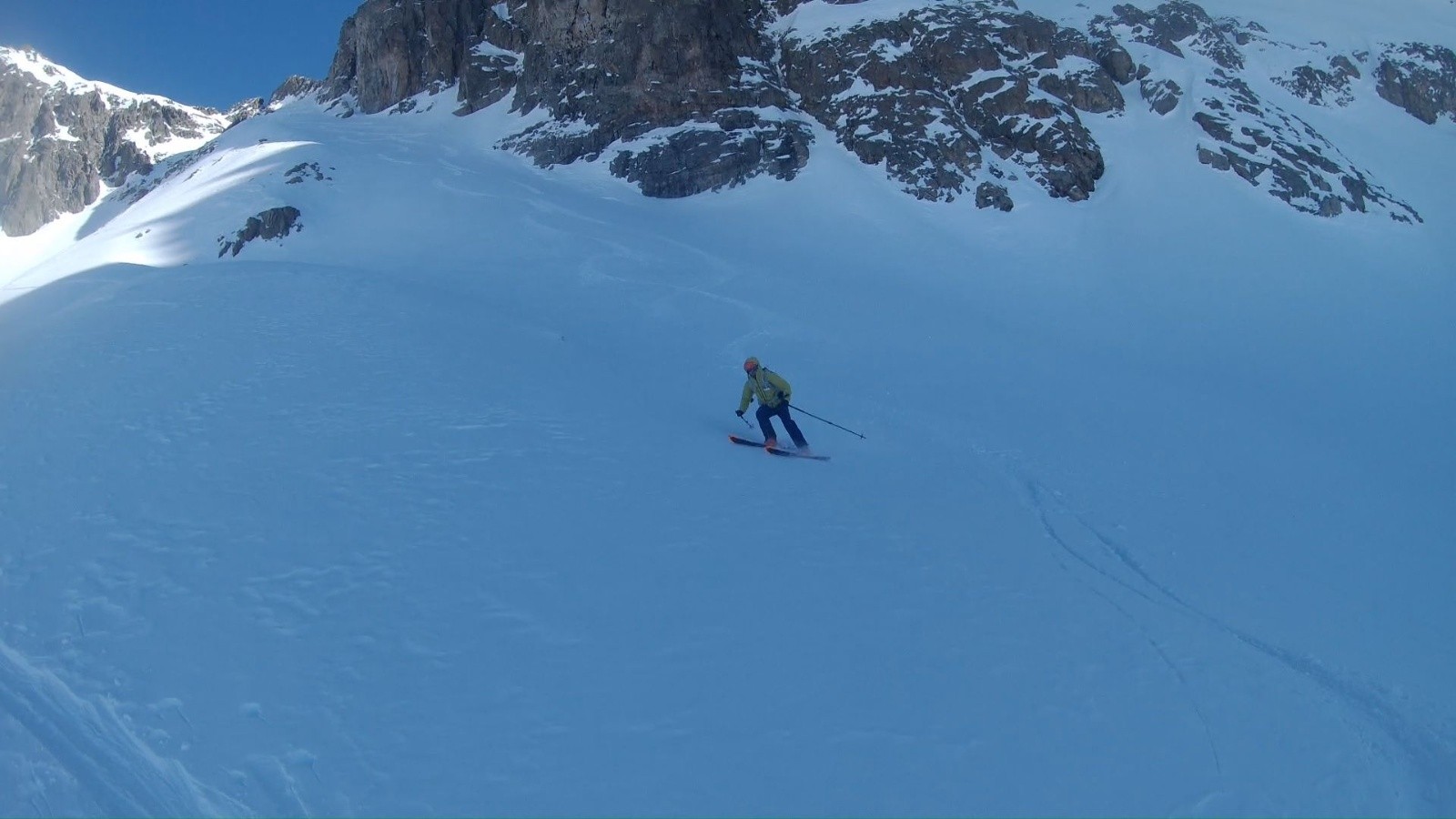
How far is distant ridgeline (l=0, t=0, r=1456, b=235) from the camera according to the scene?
3250 centimetres

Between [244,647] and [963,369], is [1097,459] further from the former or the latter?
[244,647]

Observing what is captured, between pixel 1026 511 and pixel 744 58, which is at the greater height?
pixel 744 58

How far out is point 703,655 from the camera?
546cm

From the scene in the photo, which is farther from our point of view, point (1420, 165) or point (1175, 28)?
point (1175, 28)

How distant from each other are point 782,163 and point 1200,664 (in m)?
29.3

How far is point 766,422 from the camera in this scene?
10.8 metres

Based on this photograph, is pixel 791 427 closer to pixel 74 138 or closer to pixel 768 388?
pixel 768 388

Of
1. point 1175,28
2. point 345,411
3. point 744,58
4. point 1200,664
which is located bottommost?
point 1200,664

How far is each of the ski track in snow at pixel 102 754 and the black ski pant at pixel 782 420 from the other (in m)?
7.45

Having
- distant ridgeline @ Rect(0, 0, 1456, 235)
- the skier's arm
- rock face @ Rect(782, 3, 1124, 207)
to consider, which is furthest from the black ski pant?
rock face @ Rect(782, 3, 1124, 207)

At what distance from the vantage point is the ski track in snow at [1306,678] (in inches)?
205

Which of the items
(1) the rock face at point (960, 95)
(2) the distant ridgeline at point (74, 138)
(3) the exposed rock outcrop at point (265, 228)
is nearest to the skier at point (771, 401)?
(3) the exposed rock outcrop at point (265, 228)

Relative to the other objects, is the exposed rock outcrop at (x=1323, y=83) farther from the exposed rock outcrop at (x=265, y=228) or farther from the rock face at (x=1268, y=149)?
the exposed rock outcrop at (x=265, y=228)

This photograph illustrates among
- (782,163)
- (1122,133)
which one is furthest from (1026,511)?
(1122,133)
